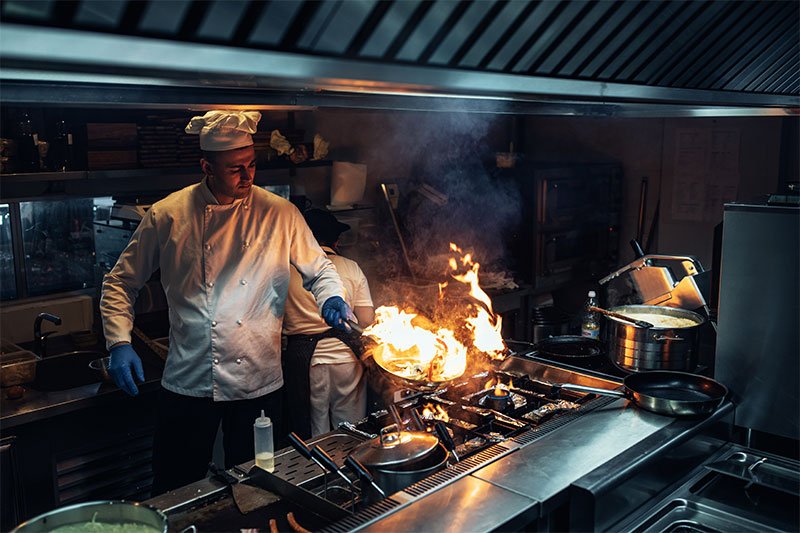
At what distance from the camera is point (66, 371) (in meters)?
3.85

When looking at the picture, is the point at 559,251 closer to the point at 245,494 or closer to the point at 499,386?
the point at 499,386

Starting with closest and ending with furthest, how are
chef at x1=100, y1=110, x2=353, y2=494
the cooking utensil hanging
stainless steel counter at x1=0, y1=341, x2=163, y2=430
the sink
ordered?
stainless steel counter at x1=0, y1=341, x2=163, y2=430
chef at x1=100, y1=110, x2=353, y2=494
the sink
the cooking utensil hanging

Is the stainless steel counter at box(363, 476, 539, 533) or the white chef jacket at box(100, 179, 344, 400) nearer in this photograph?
the stainless steel counter at box(363, 476, 539, 533)

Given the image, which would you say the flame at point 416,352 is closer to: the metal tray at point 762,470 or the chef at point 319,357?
the chef at point 319,357

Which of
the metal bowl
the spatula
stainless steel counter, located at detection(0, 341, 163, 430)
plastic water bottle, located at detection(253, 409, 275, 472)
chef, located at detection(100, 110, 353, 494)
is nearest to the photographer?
the metal bowl

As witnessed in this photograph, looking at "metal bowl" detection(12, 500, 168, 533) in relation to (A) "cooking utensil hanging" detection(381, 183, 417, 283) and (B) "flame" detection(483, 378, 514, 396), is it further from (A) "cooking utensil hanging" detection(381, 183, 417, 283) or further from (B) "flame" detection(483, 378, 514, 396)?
(A) "cooking utensil hanging" detection(381, 183, 417, 283)

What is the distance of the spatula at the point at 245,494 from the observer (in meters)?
2.16

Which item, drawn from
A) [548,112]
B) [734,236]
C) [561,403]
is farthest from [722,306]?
[548,112]

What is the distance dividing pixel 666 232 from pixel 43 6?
6.15 metres

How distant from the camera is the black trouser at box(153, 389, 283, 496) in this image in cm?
353

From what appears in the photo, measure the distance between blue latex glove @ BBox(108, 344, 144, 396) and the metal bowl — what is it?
5.64 feet

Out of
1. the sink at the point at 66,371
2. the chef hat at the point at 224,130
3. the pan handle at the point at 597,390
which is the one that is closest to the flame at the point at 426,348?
the pan handle at the point at 597,390

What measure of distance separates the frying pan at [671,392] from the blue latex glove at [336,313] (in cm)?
109

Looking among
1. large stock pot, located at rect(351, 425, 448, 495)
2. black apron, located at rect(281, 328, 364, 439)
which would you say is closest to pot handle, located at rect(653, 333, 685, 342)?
large stock pot, located at rect(351, 425, 448, 495)
